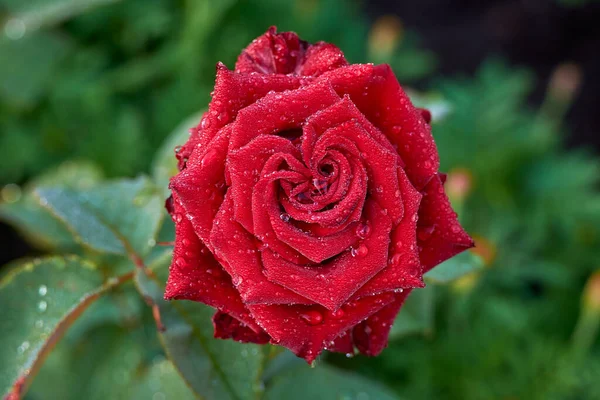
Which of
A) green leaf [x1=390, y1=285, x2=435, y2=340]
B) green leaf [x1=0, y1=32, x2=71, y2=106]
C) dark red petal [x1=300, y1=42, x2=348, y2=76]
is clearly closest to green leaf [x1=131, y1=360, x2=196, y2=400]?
green leaf [x1=390, y1=285, x2=435, y2=340]

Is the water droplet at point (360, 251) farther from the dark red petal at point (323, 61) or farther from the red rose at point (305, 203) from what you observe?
the dark red petal at point (323, 61)

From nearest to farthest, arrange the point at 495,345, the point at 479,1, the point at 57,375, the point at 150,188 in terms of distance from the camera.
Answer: the point at 150,188, the point at 57,375, the point at 495,345, the point at 479,1

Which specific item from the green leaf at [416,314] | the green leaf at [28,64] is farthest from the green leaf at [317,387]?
the green leaf at [28,64]

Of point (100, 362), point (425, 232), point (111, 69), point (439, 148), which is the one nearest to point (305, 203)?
point (425, 232)

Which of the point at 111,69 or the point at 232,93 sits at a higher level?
the point at 111,69

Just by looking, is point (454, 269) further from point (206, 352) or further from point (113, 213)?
point (113, 213)

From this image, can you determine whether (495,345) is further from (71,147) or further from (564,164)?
(71,147)

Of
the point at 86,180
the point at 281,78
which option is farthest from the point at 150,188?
the point at 86,180

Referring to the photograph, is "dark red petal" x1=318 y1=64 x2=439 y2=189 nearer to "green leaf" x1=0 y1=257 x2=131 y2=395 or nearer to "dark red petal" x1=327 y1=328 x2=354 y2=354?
"dark red petal" x1=327 y1=328 x2=354 y2=354
